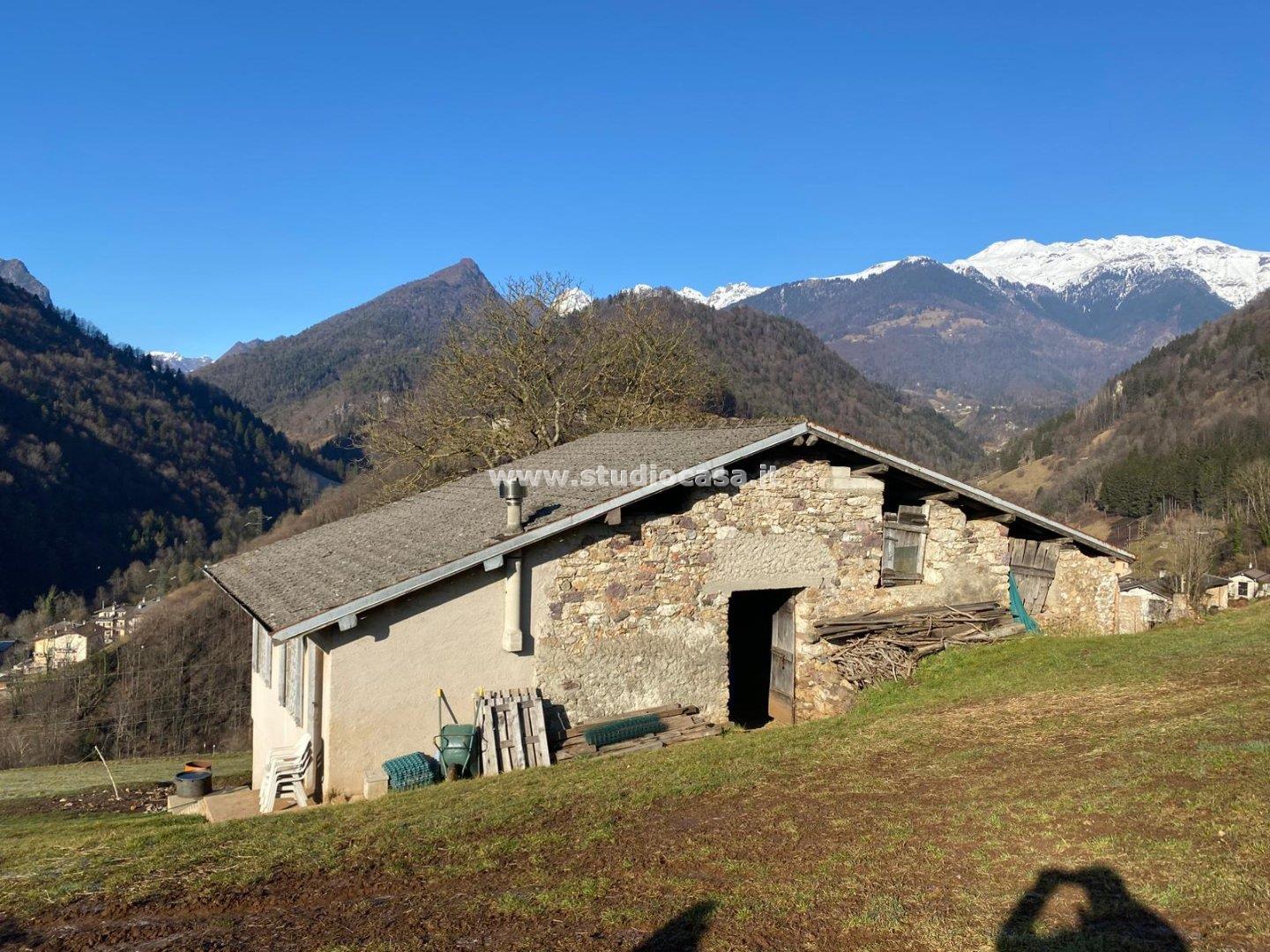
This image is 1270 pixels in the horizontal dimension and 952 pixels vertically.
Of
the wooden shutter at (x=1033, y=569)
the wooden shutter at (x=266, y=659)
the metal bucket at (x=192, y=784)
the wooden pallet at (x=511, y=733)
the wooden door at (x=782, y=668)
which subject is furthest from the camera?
the wooden shutter at (x=1033, y=569)

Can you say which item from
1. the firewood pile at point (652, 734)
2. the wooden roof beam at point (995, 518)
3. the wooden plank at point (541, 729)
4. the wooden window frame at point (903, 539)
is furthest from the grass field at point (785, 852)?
the wooden roof beam at point (995, 518)

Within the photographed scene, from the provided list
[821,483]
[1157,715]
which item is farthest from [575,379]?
[1157,715]

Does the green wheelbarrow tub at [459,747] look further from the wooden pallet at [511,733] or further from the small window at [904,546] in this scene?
the small window at [904,546]

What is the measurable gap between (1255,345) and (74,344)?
177 metres

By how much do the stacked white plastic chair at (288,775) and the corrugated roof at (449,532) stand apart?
5.86 ft

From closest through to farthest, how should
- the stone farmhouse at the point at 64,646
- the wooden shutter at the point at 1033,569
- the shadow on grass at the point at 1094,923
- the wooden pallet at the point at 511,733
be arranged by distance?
the shadow on grass at the point at 1094,923, the wooden pallet at the point at 511,733, the wooden shutter at the point at 1033,569, the stone farmhouse at the point at 64,646

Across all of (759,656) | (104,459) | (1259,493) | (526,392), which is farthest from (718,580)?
(104,459)

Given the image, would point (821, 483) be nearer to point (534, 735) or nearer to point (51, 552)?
point (534, 735)

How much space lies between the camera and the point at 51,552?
96250 millimetres

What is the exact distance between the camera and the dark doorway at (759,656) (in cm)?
1373

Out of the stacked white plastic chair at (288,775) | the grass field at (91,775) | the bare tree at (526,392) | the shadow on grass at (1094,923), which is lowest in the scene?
the grass field at (91,775)

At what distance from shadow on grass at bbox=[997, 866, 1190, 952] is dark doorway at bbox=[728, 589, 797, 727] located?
7.78m

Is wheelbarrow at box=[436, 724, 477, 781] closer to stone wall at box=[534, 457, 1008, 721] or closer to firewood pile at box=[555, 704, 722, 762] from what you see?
firewood pile at box=[555, 704, 722, 762]

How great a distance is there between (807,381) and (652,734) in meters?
95.0
